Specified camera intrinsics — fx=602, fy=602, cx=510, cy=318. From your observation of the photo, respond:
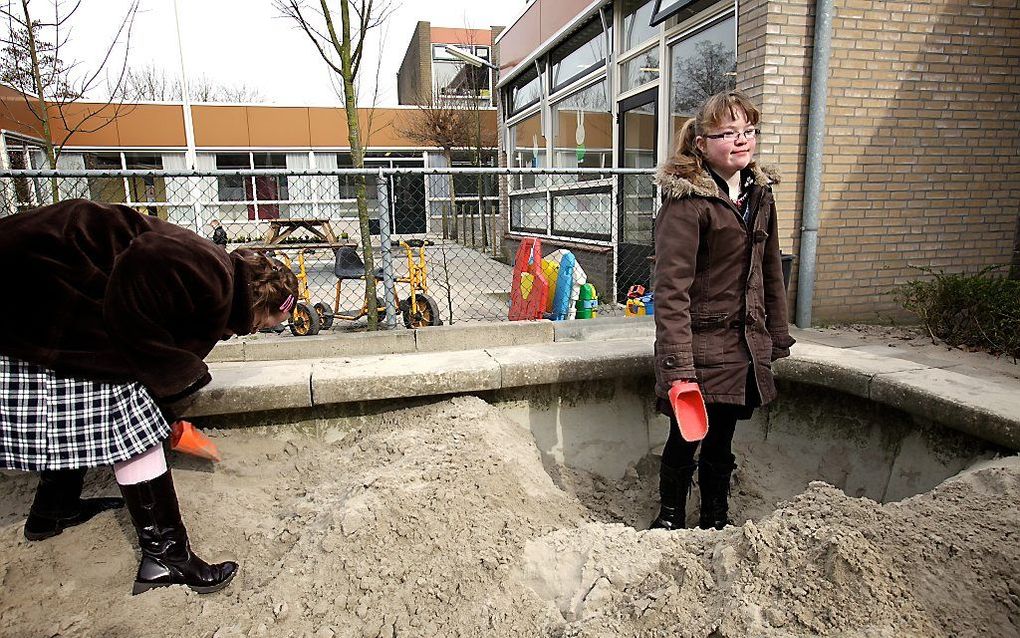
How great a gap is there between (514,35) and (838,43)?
8634 millimetres

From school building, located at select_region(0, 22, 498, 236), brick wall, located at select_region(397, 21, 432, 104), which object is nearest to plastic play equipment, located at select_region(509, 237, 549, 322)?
school building, located at select_region(0, 22, 498, 236)

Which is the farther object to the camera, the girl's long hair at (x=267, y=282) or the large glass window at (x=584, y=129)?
the large glass window at (x=584, y=129)

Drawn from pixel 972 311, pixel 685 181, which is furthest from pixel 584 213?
pixel 685 181

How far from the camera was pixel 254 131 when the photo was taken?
1955 cm

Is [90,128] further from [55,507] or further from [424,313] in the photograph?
[55,507]

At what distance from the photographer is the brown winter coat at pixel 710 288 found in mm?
2447

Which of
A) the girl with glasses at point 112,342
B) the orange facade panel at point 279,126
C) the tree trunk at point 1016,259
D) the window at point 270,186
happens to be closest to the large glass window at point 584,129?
the tree trunk at point 1016,259

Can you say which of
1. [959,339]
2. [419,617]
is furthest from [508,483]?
[959,339]

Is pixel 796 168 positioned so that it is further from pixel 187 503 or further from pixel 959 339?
pixel 187 503

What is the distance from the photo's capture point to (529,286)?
610 cm

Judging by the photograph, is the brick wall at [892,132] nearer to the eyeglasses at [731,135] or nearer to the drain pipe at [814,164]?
the drain pipe at [814,164]

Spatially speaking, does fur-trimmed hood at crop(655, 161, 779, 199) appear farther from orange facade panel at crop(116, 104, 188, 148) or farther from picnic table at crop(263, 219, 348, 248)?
orange facade panel at crop(116, 104, 188, 148)

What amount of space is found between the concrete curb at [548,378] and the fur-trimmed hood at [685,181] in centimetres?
133

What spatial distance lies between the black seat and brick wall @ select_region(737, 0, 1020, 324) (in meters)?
4.03
